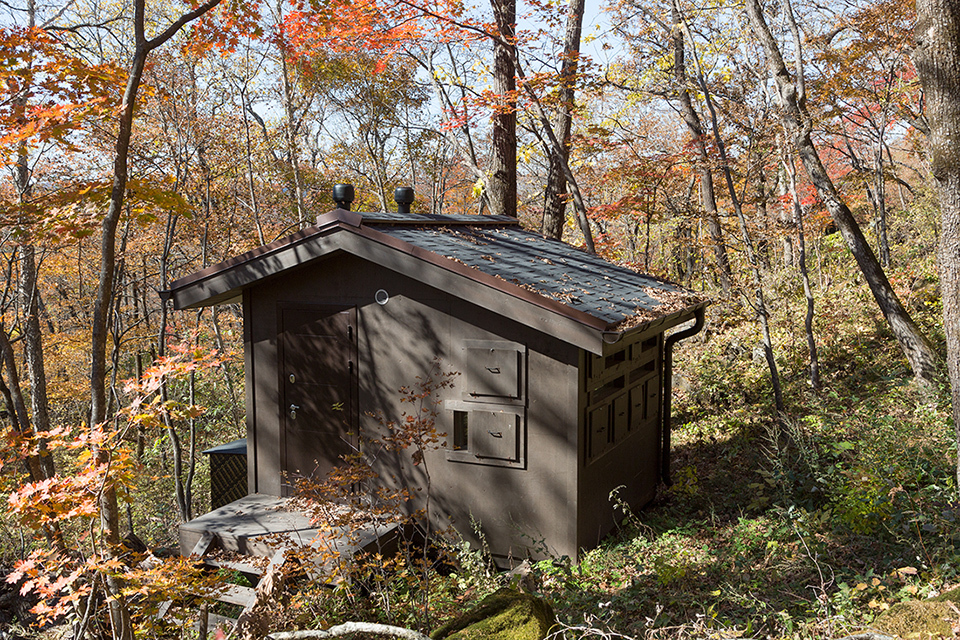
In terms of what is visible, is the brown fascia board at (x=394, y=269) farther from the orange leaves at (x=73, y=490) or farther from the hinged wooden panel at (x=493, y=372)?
the orange leaves at (x=73, y=490)

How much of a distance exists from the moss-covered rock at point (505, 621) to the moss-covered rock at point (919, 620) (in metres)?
1.73

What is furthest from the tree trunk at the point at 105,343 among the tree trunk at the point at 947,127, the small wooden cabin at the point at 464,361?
the tree trunk at the point at 947,127

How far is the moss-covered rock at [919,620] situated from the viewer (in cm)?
303

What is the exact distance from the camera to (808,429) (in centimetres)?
841

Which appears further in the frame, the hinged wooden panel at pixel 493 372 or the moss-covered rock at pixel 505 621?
the hinged wooden panel at pixel 493 372

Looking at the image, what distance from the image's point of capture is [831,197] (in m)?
8.67

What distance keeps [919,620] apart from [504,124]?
9.57 meters

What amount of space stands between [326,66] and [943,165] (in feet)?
57.3

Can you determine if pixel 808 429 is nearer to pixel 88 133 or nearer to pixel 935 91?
pixel 935 91

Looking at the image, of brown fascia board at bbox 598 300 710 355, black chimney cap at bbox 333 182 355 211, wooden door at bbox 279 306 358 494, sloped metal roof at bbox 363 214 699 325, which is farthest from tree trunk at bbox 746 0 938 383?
wooden door at bbox 279 306 358 494

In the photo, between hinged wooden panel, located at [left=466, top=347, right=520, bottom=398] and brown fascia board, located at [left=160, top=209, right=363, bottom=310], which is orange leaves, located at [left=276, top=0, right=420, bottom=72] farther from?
hinged wooden panel, located at [left=466, top=347, right=520, bottom=398]

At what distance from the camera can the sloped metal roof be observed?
20.2 ft

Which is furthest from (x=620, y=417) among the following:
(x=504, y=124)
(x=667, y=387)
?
(x=504, y=124)

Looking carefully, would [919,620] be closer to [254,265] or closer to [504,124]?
[254,265]
